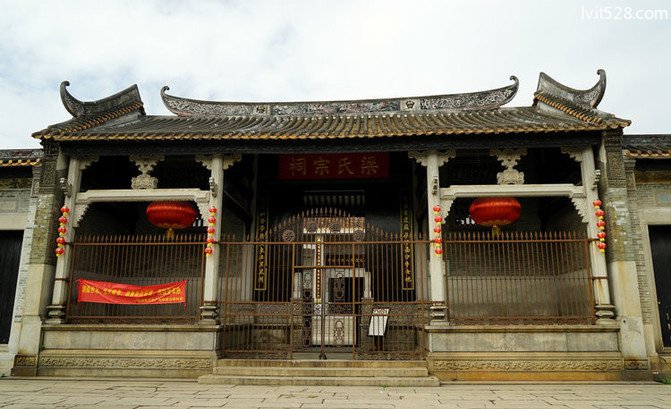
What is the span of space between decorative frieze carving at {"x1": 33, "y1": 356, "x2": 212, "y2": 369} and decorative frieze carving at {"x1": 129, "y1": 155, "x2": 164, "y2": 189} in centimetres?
305

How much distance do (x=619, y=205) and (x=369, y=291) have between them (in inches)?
198

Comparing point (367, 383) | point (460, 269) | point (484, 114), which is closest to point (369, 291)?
point (460, 269)

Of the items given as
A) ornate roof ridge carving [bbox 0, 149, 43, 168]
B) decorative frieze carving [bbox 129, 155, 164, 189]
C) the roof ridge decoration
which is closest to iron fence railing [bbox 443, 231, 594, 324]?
the roof ridge decoration

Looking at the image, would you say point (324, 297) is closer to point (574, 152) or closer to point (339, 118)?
point (339, 118)

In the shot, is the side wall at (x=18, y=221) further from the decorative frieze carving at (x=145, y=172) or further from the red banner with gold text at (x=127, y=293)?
the decorative frieze carving at (x=145, y=172)

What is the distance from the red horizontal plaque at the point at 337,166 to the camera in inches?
416

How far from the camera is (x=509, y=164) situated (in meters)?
8.47

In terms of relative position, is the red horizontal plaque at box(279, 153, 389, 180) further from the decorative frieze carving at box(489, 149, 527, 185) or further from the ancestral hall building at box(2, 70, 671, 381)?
the decorative frieze carving at box(489, 149, 527, 185)

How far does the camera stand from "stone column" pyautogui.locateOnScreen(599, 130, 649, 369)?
7496 millimetres

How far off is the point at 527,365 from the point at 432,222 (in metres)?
2.75

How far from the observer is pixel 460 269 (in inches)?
412

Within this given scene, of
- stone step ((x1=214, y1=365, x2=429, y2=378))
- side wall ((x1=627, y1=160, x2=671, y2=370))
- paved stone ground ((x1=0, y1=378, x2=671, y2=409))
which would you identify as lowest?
paved stone ground ((x1=0, y1=378, x2=671, y2=409))

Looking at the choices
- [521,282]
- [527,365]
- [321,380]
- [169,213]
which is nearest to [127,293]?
[169,213]

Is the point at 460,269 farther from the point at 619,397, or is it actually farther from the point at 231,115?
the point at 231,115
